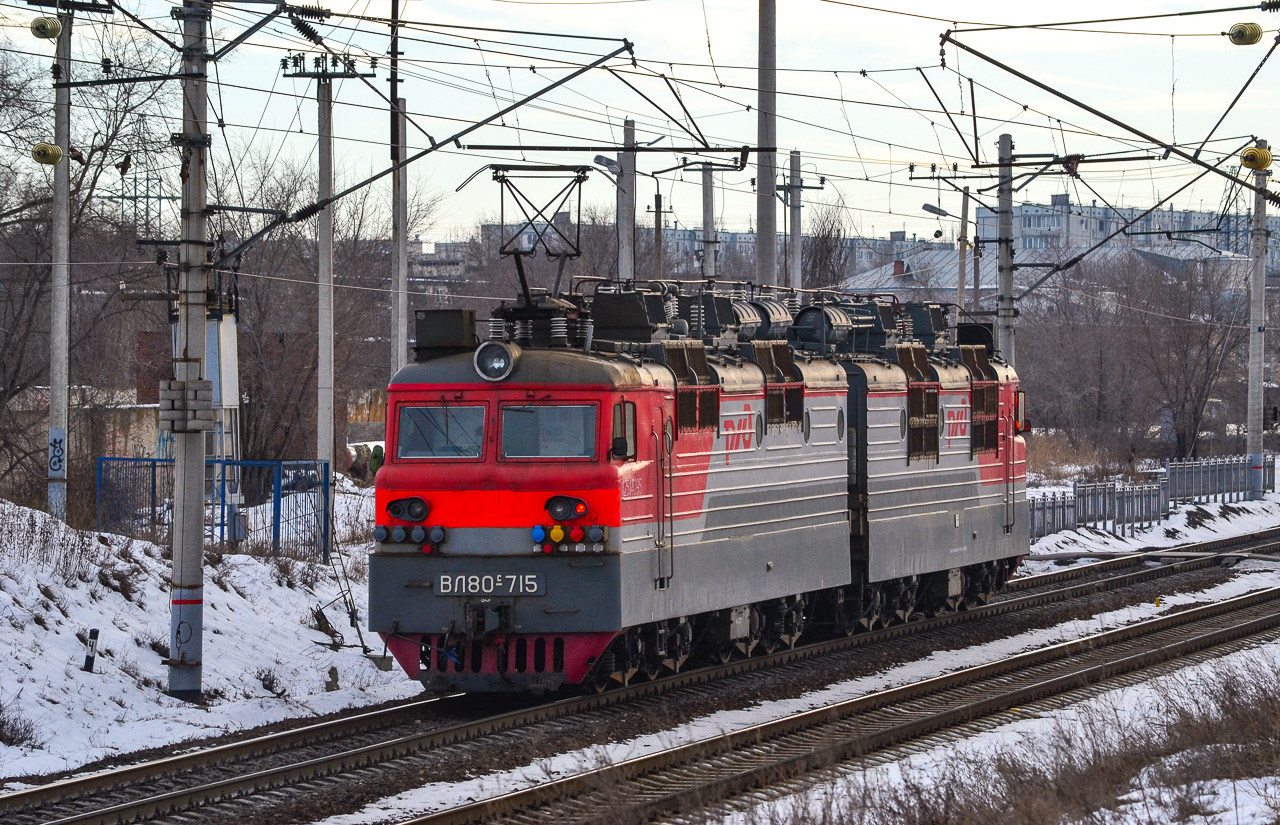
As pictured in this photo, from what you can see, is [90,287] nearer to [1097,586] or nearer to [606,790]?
[1097,586]

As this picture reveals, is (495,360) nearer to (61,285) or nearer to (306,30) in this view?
(306,30)

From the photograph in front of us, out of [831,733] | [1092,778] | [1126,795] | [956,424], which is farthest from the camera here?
[956,424]

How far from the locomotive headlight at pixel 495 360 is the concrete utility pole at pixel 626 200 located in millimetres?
11284

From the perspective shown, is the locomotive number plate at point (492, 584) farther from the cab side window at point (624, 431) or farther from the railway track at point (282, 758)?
the cab side window at point (624, 431)

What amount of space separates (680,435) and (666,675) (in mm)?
2561

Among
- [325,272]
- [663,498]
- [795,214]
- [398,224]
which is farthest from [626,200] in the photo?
[663,498]

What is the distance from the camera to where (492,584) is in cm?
1383

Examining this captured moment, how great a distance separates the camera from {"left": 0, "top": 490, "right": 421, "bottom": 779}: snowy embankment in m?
13.2

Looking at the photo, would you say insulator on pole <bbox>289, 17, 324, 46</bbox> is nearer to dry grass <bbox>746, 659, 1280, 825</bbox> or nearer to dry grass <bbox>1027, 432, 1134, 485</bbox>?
dry grass <bbox>746, 659, 1280, 825</bbox>

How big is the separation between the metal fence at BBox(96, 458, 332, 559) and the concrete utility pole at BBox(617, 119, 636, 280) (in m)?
5.95

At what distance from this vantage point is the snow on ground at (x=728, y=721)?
35.7 ft

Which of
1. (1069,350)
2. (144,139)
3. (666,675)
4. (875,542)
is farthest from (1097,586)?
(1069,350)

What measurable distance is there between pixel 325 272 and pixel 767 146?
6.99m

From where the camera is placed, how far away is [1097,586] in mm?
25578
